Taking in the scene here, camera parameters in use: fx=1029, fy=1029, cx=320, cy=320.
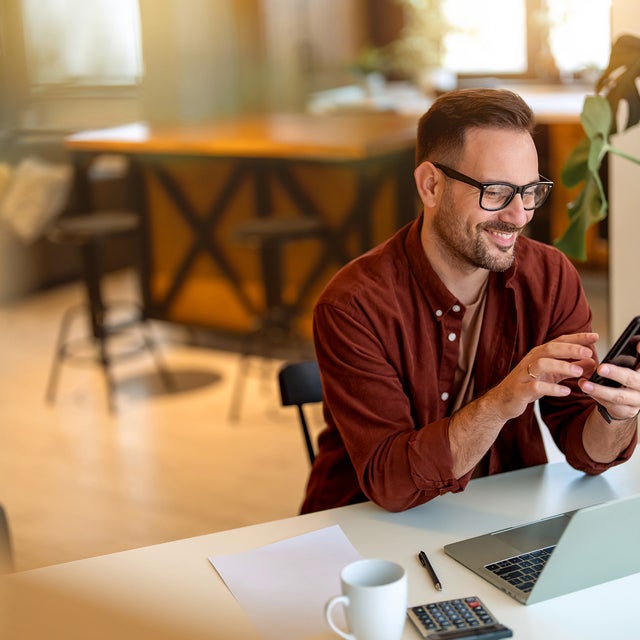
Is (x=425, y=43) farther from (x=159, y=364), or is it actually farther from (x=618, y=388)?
(x=618, y=388)

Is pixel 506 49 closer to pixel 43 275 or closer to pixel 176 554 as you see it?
pixel 43 275

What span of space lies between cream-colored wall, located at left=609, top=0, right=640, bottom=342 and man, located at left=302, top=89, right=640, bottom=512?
2.55 feet

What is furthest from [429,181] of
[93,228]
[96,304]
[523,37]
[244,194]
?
[523,37]

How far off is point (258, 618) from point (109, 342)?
3.79 meters

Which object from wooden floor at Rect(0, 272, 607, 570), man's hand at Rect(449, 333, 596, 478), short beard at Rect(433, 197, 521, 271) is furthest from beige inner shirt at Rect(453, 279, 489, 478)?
wooden floor at Rect(0, 272, 607, 570)

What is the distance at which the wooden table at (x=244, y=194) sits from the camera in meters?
4.17

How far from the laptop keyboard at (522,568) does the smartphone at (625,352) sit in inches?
9.9

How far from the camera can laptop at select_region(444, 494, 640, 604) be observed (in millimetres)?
1175

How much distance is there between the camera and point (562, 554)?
1.19 metres

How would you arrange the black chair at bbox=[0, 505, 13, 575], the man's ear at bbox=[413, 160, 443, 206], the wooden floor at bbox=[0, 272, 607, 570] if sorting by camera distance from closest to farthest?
1. the man's ear at bbox=[413, 160, 443, 206]
2. the black chair at bbox=[0, 505, 13, 575]
3. the wooden floor at bbox=[0, 272, 607, 570]

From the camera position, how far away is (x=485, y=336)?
5.66ft

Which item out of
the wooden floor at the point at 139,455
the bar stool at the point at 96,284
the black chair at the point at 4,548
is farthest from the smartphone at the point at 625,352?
the bar stool at the point at 96,284

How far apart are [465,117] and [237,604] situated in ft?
2.66

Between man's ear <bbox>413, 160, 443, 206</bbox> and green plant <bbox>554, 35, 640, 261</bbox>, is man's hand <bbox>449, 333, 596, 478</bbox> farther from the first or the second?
green plant <bbox>554, 35, 640, 261</bbox>
